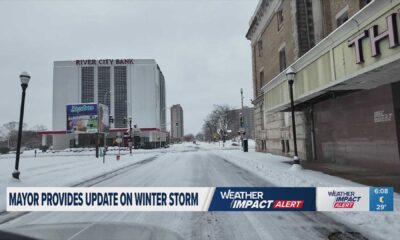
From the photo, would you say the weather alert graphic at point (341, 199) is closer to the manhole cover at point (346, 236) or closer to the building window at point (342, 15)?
the manhole cover at point (346, 236)

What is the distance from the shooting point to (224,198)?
5555 millimetres

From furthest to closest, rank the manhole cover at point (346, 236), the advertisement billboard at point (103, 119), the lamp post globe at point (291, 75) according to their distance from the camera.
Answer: the advertisement billboard at point (103, 119), the lamp post globe at point (291, 75), the manhole cover at point (346, 236)

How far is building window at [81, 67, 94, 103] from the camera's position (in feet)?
331

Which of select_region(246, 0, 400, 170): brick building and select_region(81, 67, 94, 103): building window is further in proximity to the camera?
select_region(81, 67, 94, 103): building window

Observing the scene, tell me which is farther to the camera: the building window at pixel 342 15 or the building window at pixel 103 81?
the building window at pixel 103 81

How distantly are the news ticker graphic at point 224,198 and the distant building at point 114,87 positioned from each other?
297 feet

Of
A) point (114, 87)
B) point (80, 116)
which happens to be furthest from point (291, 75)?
point (114, 87)

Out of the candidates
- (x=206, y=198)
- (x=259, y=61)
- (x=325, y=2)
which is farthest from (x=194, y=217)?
(x=259, y=61)

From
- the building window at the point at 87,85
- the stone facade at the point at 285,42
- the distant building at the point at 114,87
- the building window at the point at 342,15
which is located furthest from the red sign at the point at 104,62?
the building window at the point at 342,15

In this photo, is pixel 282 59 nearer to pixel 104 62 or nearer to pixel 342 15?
pixel 342 15

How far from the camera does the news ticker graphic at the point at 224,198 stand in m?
5.41

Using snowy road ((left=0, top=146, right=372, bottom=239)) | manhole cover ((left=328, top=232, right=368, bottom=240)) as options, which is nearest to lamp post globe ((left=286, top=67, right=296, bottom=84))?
snowy road ((left=0, top=146, right=372, bottom=239))

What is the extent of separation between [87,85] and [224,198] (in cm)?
10335

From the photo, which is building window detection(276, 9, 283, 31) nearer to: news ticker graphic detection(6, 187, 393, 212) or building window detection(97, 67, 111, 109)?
news ticker graphic detection(6, 187, 393, 212)
